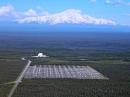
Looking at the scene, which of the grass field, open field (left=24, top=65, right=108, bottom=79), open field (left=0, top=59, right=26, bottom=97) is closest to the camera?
the grass field

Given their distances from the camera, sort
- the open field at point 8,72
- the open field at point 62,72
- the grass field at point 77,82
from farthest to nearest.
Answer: the open field at point 62,72 < the open field at point 8,72 < the grass field at point 77,82

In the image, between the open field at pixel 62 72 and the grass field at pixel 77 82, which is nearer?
the grass field at pixel 77 82

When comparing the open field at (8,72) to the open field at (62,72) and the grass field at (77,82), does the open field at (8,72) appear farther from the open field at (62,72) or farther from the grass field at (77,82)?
the open field at (62,72)

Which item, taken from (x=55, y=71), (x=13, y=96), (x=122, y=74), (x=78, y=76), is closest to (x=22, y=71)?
(x=55, y=71)

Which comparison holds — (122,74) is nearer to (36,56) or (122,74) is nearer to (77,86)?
(77,86)

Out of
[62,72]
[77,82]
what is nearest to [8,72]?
[62,72]

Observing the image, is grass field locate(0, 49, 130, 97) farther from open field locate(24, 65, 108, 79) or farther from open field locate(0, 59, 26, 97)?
open field locate(24, 65, 108, 79)

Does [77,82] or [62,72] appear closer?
[77,82]

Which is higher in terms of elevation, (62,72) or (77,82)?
(77,82)

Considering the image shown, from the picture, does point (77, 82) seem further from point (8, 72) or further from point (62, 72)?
point (8, 72)

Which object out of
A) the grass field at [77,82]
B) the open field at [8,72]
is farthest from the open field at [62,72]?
the open field at [8,72]

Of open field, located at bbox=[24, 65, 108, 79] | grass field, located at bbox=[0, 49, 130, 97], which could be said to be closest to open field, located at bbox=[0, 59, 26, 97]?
grass field, located at bbox=[0, 49, 130, 97]
